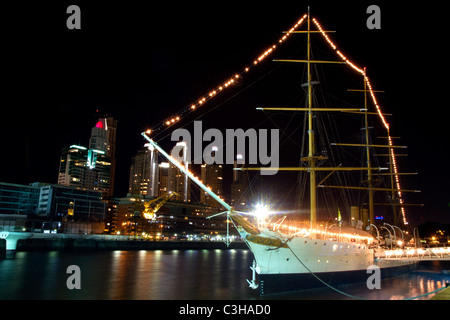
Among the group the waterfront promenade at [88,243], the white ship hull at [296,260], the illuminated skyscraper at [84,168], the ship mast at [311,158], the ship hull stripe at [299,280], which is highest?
the illuminated skyscraper at [84,168]

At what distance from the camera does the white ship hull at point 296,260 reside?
73.5 ft

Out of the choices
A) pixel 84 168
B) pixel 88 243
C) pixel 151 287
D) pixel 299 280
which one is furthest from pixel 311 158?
pixel 84 168

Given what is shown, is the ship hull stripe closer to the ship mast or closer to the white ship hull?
the white ship hull

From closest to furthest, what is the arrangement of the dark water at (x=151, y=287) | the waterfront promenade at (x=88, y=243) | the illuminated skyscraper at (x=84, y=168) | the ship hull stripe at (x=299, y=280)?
the ship hull stripe at (x=299, y=280), the dark water at (x=151, y=287), the waterfront promenade at (x=88, y=243), the illuminated skyscraper at (x=84, y=168)

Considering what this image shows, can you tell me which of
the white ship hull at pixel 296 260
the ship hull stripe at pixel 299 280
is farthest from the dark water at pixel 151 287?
the white ship hull at pixel 296 260

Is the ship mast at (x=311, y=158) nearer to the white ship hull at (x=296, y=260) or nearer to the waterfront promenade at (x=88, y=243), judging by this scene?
the white ship hull at (x=296, y=260)

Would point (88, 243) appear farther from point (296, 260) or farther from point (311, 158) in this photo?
point (296, 260)

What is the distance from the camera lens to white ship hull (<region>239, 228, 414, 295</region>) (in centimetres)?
2241

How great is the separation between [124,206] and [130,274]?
12389cm
